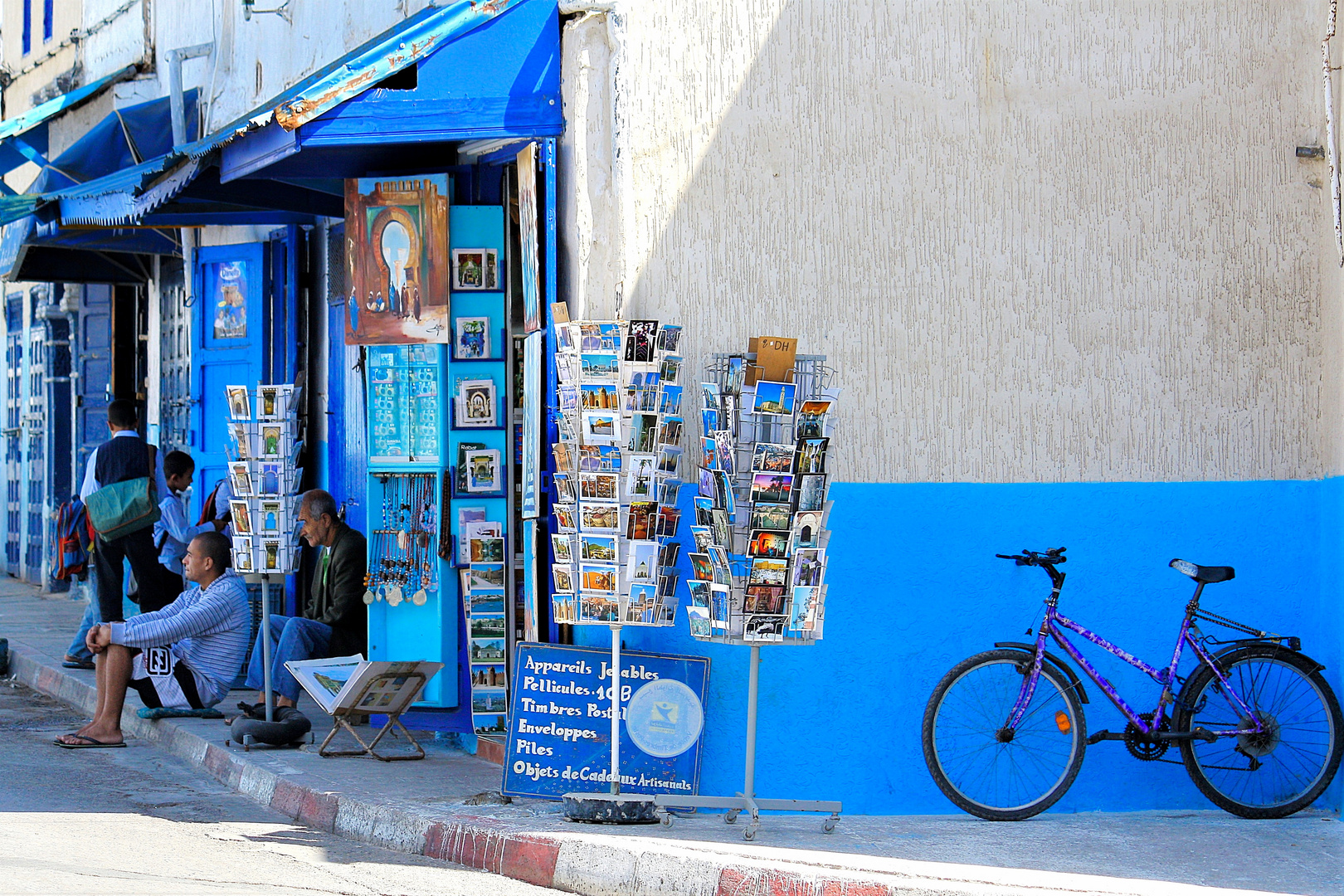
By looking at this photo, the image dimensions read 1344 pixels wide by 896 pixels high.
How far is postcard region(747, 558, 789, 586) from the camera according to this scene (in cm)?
620

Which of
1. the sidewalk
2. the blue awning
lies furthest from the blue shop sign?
the blue awning

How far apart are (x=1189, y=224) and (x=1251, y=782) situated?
259 cm

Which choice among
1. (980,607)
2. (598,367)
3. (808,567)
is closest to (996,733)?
(980,607)

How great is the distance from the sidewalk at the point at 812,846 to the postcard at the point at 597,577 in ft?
3.21

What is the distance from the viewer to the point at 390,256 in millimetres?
8320

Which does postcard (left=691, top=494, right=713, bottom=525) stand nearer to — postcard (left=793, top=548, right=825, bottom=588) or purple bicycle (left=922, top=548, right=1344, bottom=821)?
postcard (left=793, top=548, right=825, bottom=588)

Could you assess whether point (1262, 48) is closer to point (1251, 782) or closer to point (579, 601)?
point (1251, 782)

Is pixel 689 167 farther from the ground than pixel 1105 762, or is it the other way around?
pixel 689 167

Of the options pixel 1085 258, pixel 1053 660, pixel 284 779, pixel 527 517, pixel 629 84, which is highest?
pixel 629 84

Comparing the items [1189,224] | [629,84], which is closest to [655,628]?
[629,84]

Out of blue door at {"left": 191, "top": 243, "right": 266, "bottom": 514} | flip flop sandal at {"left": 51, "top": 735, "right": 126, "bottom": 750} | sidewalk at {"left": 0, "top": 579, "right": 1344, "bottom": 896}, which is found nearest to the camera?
sidewalk at {"left": 0, "top": 579, "right": 1344, "bottom": 896}

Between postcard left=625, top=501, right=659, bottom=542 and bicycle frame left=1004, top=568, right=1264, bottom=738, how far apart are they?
177 cm

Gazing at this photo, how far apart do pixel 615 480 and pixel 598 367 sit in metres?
0.47

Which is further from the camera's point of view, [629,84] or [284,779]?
[284,779]
